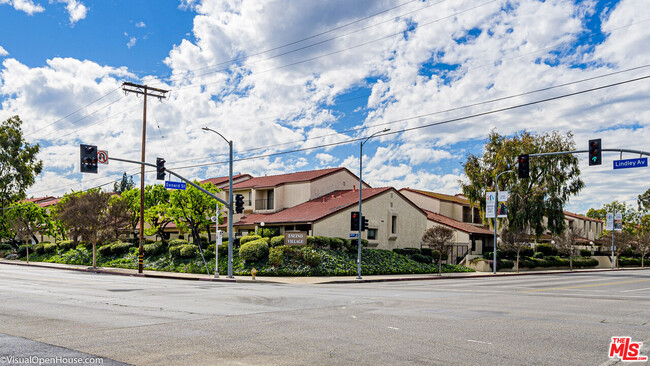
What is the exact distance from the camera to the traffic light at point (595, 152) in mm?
22688

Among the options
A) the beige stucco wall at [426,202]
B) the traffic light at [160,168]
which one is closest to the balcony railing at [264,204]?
the beige stucco wall at [426,202]

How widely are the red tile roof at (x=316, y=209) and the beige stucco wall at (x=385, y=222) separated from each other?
0.48 meters

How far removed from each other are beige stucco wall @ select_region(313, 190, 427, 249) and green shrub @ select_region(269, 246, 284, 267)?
16.8 ft

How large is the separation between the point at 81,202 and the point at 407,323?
40.1 m

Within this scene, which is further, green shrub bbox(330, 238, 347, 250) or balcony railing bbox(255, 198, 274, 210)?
balcony railing bbox(255, 198, 274, 210)

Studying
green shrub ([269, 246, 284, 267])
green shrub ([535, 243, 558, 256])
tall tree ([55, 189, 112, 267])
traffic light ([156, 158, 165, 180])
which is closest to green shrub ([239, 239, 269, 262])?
green shrub ([269, 246, 284, 267])

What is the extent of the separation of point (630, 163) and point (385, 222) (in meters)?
25.5

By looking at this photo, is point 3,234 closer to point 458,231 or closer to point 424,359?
point 458,231

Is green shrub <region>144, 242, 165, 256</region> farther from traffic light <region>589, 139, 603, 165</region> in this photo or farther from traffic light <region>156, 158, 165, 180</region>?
traffic light <region>589, 139, 603, 165</region>

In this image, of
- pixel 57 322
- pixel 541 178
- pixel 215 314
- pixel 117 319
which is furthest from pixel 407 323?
pixel 541 178

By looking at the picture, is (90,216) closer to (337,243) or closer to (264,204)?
(264,204)

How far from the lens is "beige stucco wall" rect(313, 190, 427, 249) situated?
4262 cm

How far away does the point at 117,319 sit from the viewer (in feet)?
39.6

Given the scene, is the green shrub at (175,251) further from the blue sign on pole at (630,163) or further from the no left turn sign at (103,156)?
the blue sign on pole at (630,163)
